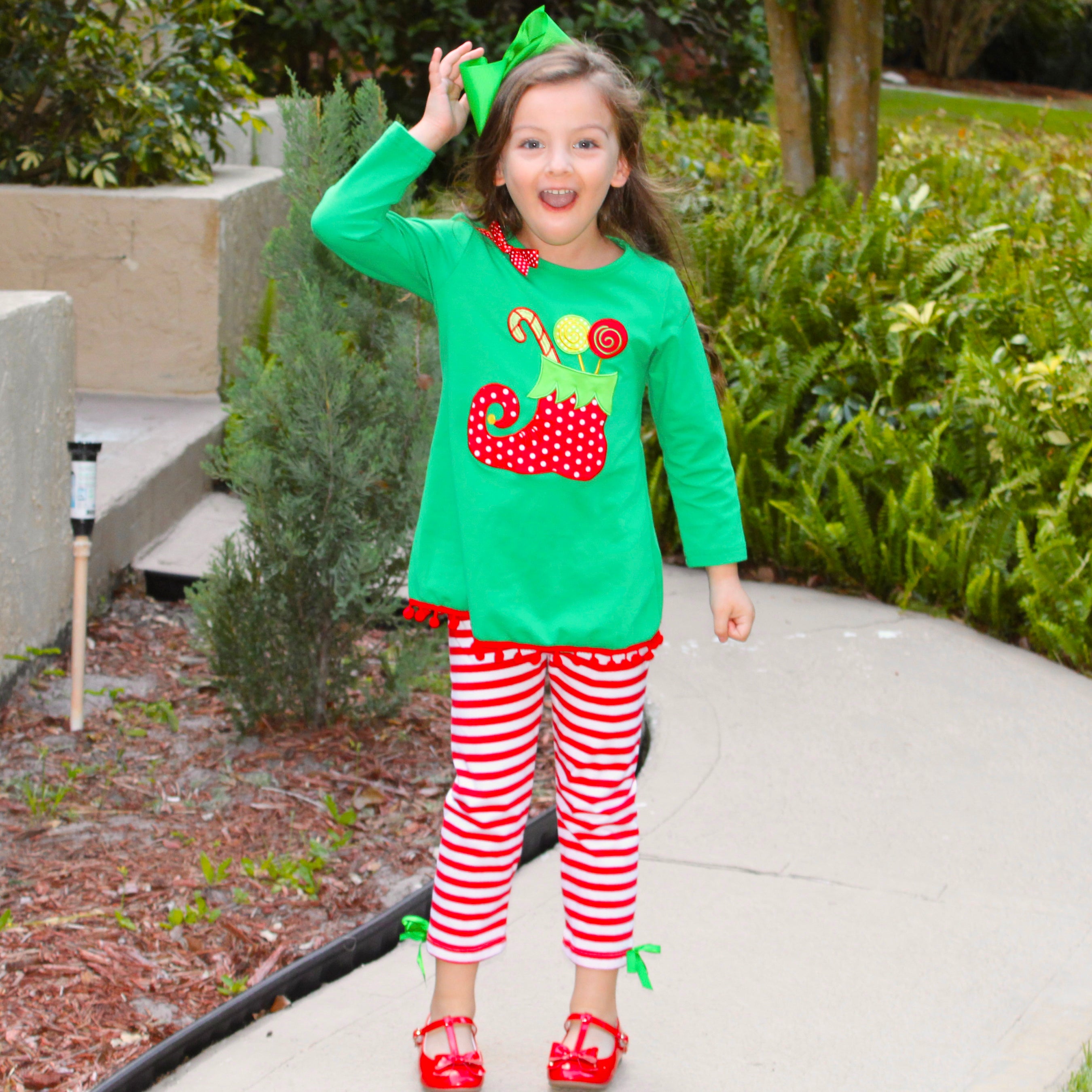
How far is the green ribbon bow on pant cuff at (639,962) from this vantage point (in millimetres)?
2449

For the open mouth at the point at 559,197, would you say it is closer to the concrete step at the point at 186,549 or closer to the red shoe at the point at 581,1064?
the red shoe at the point at 581,1064

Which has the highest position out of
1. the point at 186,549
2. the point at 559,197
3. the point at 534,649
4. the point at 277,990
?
the point at 559,197

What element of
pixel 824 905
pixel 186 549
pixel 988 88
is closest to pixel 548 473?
pixel 824 905

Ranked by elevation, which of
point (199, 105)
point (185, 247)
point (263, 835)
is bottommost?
point (263, 835)

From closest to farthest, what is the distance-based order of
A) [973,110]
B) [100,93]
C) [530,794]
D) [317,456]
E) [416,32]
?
[530,794] < [317,456] < [100,93] < [416,32] < [973,110]

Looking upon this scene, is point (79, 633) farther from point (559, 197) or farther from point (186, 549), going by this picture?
point (559, 197)

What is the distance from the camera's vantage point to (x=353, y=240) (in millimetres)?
2168

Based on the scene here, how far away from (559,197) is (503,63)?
0.26 m

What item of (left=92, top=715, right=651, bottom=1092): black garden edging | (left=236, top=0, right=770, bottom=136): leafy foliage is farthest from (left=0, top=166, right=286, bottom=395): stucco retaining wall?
(left=92, top=715, right=651, bottom=1092): black garden edging

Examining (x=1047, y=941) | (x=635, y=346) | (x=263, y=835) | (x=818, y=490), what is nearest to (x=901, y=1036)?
(x=1047, y=941)

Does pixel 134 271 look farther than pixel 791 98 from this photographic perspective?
No

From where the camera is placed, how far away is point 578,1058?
7.56 feet

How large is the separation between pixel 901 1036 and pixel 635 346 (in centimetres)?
131

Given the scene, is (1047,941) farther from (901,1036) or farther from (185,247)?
(185,247)
